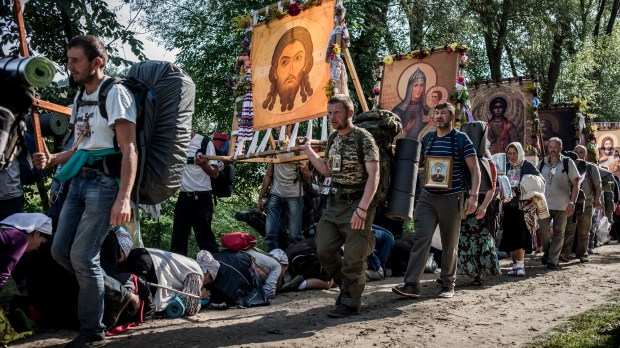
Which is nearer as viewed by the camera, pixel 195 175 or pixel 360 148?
pixel 360 148

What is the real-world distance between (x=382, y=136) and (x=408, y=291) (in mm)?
1754

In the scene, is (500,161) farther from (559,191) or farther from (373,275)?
(373,275)

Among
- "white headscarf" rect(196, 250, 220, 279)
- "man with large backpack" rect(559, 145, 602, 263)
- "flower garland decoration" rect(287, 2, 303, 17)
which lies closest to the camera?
"white headscarf" rect(196, 250, 220, 279)

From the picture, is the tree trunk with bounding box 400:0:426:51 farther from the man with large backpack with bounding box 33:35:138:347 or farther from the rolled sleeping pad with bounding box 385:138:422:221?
the man with large backpack with bounding box 33:35:138:347

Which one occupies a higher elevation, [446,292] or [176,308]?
[446,292]

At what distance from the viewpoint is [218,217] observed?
1507 centimetres

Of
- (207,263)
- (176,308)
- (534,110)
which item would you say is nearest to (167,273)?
(176,308)

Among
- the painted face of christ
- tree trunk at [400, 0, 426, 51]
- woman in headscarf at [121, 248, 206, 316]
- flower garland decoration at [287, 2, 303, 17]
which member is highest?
tree trunk at [400, 0, 426, 51]

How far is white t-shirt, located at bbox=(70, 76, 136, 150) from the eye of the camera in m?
4.50

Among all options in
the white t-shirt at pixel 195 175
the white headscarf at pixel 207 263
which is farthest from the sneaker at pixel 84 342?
the white t-shirt at pixel 195 175

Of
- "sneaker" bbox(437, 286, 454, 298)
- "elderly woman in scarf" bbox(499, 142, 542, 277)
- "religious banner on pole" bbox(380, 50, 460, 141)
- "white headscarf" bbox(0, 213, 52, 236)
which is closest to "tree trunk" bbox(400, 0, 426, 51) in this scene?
"religious banner on pole" bbox(380, 50, 460, 141)

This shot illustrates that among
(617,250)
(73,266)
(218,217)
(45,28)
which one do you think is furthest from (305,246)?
(617,250)

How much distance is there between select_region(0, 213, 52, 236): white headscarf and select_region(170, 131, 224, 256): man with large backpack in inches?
121

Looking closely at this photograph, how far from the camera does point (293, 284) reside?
7.84 m
